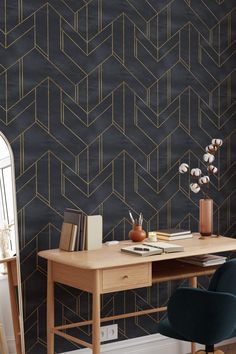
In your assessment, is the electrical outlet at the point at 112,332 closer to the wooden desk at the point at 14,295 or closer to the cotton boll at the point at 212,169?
the wooden desk at the point at 14,295

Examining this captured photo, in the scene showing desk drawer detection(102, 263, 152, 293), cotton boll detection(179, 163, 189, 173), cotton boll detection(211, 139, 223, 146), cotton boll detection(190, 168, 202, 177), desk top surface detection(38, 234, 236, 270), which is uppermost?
cotton boll detection(211, 139, 223, 146)

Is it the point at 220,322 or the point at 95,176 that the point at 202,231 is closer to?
the point at 95,176

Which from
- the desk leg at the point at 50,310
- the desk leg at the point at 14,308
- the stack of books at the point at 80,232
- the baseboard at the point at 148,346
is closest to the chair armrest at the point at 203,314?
the stack of books at the point at 80,232

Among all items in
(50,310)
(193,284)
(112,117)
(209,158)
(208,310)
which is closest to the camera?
(208,310)

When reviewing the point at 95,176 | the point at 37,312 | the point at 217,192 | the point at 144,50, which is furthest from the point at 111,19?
the point at 37,312

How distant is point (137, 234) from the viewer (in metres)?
3.85

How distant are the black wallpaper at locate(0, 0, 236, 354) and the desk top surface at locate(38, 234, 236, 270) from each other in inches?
11.7

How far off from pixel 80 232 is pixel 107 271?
376 millimetres

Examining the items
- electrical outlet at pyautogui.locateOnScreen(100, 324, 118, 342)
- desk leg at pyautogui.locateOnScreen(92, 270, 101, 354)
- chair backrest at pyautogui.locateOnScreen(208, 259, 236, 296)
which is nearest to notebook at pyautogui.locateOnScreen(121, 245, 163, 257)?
desk leg at pyautogui.locateOnScreen(92, 270, 101, 354)

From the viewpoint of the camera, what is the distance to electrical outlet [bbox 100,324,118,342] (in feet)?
13.2

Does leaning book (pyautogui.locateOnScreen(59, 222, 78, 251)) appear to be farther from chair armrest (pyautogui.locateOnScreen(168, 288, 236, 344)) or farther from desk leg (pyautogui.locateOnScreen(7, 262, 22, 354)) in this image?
chair armrest (pyautogui.locateOnScreen(168, 288, 236, 344))

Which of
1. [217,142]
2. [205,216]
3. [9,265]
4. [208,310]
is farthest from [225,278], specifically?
[217,142]

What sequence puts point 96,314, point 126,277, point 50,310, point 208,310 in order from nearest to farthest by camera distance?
point 208,310 → point 96,314 → point 126,277 → point 50,310

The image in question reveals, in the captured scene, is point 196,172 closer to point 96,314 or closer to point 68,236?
point 68,236
